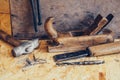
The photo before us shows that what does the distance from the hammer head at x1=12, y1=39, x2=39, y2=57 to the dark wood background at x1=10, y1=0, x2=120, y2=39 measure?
0.43ft

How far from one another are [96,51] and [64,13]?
0.30 meters

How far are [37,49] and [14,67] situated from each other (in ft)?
0.64

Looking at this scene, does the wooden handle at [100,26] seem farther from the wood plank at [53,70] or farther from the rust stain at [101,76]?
the rust stain at [101,76]

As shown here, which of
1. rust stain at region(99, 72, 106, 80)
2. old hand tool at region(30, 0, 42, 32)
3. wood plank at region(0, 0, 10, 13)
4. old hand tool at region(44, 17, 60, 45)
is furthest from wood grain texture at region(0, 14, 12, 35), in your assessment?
rust stain at region(99, 72, 106, 80)

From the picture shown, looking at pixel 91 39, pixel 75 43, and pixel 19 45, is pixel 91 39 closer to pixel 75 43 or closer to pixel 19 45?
pixel 75 43

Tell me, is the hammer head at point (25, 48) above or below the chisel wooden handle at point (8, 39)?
below

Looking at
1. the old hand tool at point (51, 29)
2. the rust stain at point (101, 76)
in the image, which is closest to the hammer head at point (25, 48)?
the old hand tool at point (51, 29)

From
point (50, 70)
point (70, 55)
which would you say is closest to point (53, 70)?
point (50, 70)

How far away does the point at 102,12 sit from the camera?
1.35 metres

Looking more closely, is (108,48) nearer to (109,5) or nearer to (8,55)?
(109,5)

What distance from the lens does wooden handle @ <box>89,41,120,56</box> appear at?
4.01ft

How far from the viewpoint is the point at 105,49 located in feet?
4.04

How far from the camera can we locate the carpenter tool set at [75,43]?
1224 millimetres

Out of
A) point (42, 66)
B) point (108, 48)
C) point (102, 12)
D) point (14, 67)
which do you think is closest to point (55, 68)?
point (42, 66)
